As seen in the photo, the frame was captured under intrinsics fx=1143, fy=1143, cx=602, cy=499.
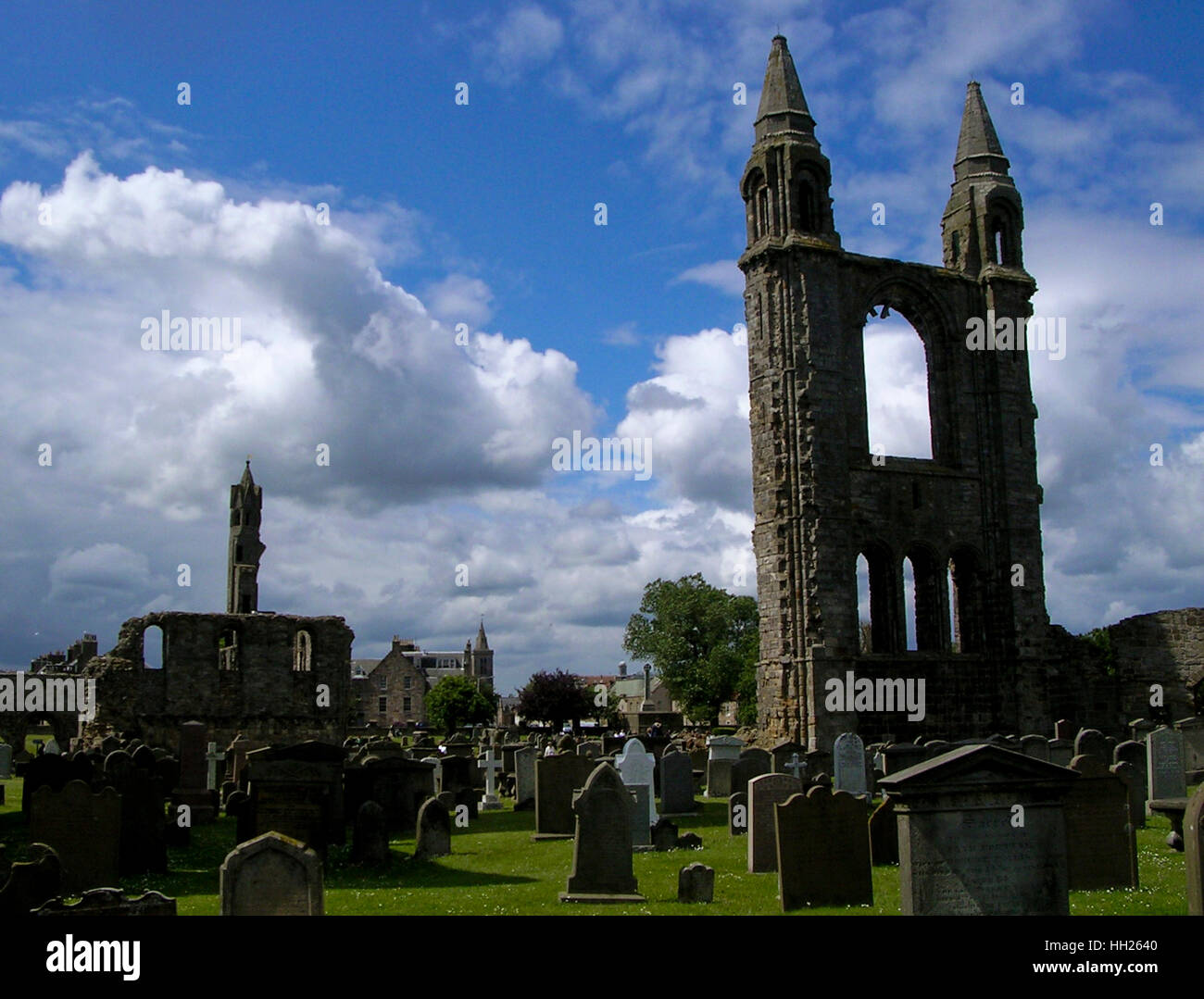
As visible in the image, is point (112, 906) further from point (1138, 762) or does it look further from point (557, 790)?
point (1138, 762)

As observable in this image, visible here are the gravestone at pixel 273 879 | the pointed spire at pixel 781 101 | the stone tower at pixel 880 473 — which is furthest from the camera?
the pointed spire at pixel 781 101

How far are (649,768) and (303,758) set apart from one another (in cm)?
461

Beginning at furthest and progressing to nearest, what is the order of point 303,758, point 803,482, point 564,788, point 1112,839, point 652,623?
point 652,623 → point 803,482 → point 564,788 → point 303,758 → point 1112,839

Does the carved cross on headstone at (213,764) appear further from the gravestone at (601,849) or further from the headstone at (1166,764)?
the headstone at (1166,764)

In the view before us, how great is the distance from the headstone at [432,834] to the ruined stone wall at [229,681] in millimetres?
24075

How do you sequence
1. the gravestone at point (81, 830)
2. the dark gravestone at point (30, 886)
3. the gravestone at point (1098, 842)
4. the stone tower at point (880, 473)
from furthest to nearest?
the stone tower at point (880, 473) → the gravestone at point (81, 830) → the gravestone at point (1098, 842) → the dark gravestone at point (30, 886)

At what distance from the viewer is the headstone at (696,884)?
10.1 m

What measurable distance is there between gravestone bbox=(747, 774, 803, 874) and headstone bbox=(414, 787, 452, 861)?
4320mm

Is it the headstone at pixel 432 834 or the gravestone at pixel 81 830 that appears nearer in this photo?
the gravestone at pixel 81 830

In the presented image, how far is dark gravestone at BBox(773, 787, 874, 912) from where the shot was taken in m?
9.77

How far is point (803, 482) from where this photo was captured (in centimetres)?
2669

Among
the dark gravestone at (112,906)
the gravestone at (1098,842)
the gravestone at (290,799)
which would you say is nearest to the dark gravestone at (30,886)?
the dark gravestone at (112,906)

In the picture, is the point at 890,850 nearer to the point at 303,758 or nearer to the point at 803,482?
the point at 303,758
